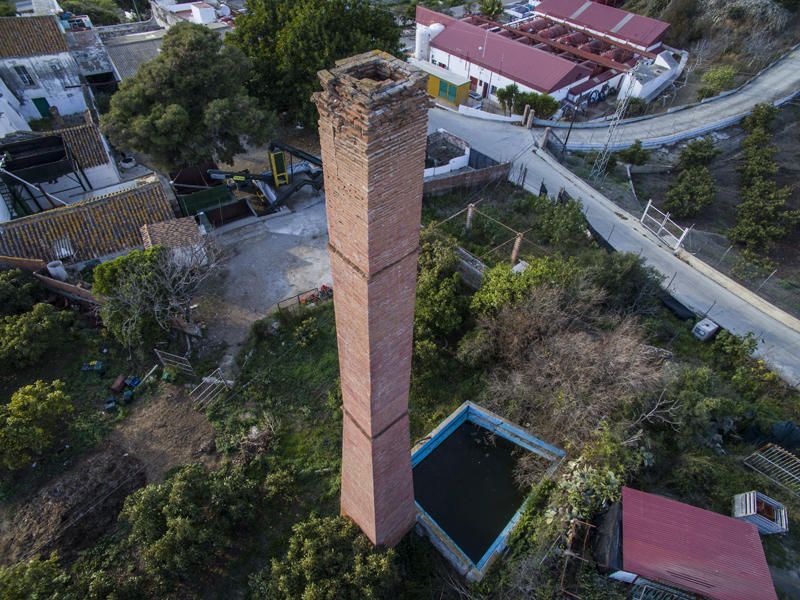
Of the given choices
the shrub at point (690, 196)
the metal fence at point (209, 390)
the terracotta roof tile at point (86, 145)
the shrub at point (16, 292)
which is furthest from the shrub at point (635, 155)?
the shrub at point (16, 292)

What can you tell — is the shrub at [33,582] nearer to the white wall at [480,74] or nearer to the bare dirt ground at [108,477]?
→ the bare dirt ground at [108,477]

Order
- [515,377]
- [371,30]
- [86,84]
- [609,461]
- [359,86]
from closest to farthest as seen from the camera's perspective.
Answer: [359,86]
[609,461]
[515,377]
[371,30]
[86,84]

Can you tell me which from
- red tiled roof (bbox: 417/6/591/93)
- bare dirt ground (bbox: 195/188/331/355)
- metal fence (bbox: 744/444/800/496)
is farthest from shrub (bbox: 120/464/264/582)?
red tiled roof (bbox: 417/6/591/93)

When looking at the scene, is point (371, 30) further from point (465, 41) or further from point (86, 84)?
point (86, 84)

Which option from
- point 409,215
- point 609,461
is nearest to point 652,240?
point 609,461

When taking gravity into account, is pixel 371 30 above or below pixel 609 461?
above

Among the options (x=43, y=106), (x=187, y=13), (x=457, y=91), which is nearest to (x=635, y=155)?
(x=457, y=91)

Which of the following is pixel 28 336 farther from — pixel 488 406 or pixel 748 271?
pixel 748 271
